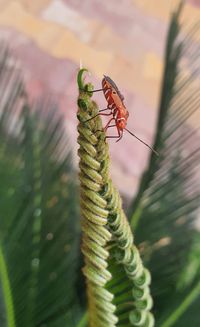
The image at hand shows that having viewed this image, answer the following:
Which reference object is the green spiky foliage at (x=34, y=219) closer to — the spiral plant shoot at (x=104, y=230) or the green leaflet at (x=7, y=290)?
the green leaflet at (x=7, y=290)

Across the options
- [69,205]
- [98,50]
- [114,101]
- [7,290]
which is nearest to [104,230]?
[114,101]

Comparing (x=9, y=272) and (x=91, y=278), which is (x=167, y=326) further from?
(x=91, y=278)

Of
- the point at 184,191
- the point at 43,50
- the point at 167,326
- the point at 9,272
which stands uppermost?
the point at 43,50

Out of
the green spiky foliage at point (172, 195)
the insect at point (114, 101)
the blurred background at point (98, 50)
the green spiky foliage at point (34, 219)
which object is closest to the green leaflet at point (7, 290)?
the green spiky foliage at point (34, 219)

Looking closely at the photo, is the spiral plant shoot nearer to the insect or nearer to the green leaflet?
the insect

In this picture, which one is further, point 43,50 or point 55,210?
point 43,50

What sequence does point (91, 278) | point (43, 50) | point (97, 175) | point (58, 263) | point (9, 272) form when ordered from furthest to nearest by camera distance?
1. point (43, 50)
2. point (58, 263)
3. point (9, 272)
4. point (91, 278)
5. point (97, 175)

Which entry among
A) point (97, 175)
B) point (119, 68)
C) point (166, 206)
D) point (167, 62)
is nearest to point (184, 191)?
point (166, 206)
